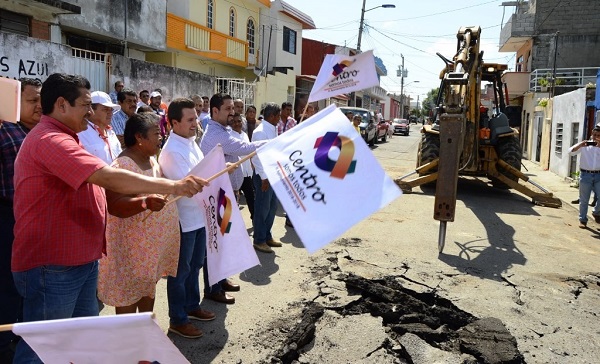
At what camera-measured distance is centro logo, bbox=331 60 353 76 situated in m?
4.76

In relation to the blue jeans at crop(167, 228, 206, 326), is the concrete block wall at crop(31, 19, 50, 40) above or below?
above

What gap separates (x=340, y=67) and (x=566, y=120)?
13.2 meters

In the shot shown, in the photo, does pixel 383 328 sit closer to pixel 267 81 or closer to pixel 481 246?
pixel 481 246

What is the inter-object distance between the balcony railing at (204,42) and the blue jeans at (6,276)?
50.5ft

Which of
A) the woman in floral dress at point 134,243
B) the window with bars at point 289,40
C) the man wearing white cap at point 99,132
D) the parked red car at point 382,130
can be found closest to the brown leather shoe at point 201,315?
the woman in floral dress at point 134,243

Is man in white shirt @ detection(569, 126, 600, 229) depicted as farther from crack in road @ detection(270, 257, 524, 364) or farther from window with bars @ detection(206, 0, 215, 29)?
window with bars @ detection(206, 0, 215, 29)

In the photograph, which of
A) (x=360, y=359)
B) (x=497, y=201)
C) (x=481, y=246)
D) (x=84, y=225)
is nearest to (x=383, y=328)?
(x=360, y=359)

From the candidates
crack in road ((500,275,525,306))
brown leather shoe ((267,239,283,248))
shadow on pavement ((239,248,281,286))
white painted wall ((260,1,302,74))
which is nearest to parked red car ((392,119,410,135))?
white painted wall ((260,1,302,74))

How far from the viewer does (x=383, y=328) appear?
13.0ft

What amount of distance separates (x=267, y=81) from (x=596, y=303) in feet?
59.4

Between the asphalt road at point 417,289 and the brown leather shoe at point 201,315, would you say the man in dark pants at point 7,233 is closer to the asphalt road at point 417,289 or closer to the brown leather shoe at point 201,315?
the asphalt road at point 417,289

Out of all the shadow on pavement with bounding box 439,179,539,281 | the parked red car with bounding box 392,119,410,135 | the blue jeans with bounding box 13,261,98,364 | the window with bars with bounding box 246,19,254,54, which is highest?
the window with bars with bounding box 246,19,254,54

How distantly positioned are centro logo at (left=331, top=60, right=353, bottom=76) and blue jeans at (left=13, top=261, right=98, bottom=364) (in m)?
3.13

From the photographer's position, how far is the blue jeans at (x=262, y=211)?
5.90 metres
